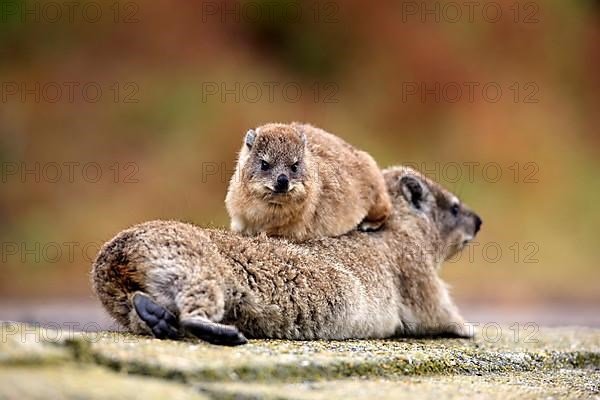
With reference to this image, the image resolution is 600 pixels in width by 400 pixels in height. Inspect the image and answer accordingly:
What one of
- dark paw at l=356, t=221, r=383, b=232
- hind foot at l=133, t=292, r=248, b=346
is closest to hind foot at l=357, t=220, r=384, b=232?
dark paw at l=356, t=221, r=383, b=232

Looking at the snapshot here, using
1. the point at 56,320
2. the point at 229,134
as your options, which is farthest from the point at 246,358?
the point at 229,134

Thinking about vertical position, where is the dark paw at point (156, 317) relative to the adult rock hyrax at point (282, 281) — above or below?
below

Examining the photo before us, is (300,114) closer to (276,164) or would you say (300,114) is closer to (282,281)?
(276,164)

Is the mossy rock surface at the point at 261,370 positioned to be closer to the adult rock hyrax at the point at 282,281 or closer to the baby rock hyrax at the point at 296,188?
the adult rock hyrax at the point at 282,281

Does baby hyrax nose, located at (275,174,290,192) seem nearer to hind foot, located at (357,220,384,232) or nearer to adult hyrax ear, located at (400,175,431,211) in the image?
hind foot, located at (357,220,384,232)

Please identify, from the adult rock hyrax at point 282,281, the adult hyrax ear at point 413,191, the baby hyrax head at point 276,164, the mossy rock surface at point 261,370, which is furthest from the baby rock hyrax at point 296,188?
the mossy rock surface at point 261,370

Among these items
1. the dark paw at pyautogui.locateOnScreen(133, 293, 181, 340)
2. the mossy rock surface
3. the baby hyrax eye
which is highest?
the baby hyrax eye
